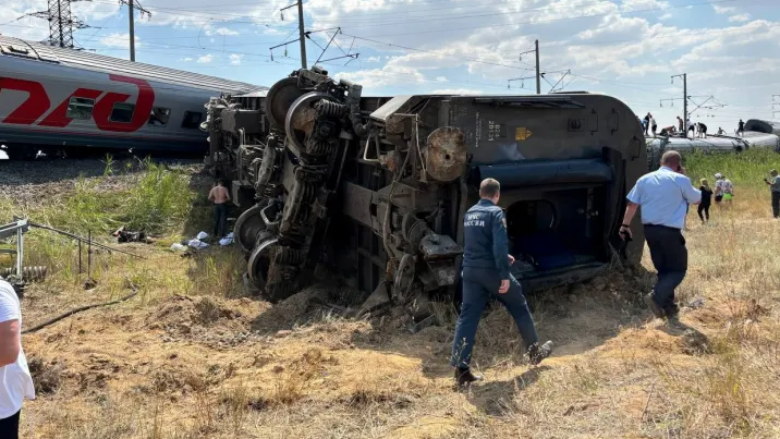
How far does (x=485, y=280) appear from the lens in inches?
183

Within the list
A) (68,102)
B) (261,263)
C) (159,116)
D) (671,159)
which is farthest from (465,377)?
(159,116)

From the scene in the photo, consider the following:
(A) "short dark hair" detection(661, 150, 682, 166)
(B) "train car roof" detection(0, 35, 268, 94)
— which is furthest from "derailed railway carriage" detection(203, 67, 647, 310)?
(B) "train car roof" detection(0, 35, 268, 94)

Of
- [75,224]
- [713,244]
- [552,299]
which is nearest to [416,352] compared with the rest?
[552,299]

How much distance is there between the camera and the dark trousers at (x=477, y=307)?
4637 mm

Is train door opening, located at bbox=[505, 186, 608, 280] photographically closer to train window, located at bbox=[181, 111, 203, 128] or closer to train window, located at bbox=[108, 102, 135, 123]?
train window, located at bbox=[108, 102, 135, 123]

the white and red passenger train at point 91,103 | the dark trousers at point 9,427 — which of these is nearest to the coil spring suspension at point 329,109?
the dark trousers at point 9,427

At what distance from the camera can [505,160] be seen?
650cm

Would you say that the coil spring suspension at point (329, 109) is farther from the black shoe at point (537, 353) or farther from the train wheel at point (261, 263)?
the black shoe at point (537, 353)

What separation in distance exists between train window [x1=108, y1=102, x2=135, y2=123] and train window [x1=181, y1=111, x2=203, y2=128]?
158 cm

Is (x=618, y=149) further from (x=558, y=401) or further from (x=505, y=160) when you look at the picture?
(x=558, y=401)

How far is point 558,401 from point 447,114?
305 cm

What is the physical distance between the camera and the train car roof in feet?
49.9

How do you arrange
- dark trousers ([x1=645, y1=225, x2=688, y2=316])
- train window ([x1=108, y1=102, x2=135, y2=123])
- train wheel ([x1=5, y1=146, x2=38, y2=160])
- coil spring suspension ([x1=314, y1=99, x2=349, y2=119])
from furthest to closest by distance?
train window ([x1=108, y1=102, x2=135, y2=123]) → train wheel ([x1=5, y1=146, x2=38, y2=160]) → coil spring suspension ([x1=314, y1=99, x2=349, y2=119]) → dark trousers ([x1=645, y1=225, x2=688, y2=316])

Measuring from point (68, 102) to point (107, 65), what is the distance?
5.37 feet
